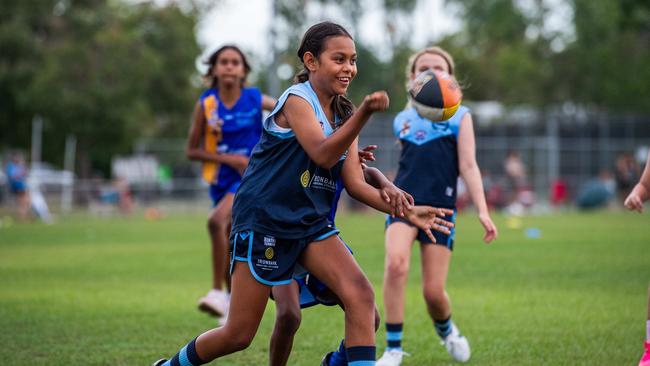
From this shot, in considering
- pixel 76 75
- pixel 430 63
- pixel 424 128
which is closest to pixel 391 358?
pixel 424 128

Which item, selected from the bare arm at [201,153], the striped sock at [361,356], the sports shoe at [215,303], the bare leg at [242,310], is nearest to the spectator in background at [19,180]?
the bare arm at [201,153]

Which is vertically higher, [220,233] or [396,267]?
[396,267]

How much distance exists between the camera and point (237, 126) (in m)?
8.43

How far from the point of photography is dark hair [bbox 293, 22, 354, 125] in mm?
4766

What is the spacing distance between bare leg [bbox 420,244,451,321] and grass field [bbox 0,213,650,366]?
43 cm

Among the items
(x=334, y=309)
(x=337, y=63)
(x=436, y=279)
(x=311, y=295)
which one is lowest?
(x=334, y=309)

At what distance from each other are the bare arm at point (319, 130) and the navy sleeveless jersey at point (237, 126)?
3.68 metres

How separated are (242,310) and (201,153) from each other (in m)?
3.82

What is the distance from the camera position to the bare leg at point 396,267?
6.76 m

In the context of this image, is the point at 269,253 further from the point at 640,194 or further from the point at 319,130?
the point at 640,194

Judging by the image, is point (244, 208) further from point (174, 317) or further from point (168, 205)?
point (168, 205)

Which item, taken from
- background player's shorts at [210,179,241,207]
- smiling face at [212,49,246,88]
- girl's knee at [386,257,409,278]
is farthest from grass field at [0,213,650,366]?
smiling face at [212,49,246,88]

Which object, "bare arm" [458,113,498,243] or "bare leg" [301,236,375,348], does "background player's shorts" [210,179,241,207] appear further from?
"bare leg" [301,236,375,348]

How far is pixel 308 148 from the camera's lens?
457cm
